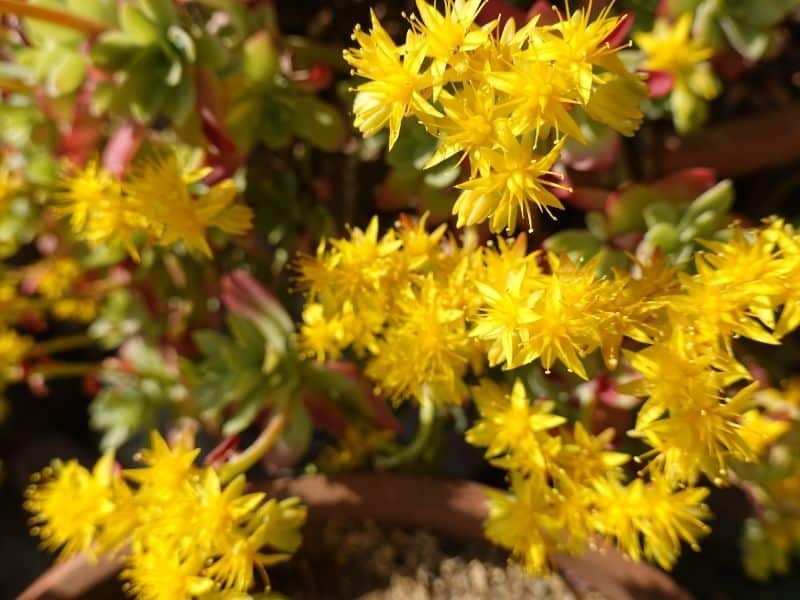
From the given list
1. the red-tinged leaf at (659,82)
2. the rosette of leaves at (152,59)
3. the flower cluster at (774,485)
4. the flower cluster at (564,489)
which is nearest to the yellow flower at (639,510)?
the flower cluster at (564,489)

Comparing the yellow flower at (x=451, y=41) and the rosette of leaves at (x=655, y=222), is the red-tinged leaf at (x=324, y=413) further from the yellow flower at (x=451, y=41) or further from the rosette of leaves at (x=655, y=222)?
the yellow flower at (x=451, y=41)

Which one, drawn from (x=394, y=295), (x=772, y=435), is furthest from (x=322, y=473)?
(x=772, y=435)

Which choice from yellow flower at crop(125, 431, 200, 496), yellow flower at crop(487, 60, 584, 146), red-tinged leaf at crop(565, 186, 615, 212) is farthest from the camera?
red-tinged leaf at crop(565, 186, 615, 212)

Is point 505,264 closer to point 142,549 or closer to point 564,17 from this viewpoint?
point 564,17

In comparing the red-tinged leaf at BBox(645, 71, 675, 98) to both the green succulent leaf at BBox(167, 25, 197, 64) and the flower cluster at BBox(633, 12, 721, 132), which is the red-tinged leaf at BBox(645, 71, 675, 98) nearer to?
the flower cluster at BBox(633, 12, 721, 132)

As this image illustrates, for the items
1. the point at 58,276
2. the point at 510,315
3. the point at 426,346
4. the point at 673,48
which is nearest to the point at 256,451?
the point at 426,346

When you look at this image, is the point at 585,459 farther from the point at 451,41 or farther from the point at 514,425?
the point at 451,41

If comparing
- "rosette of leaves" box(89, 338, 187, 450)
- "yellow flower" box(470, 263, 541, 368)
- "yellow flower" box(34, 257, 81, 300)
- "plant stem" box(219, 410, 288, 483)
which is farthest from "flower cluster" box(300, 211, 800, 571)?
"yellow flower" box(34, 257, 81, 300)
